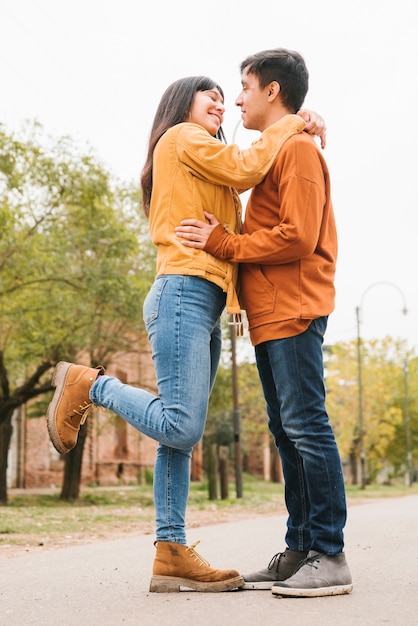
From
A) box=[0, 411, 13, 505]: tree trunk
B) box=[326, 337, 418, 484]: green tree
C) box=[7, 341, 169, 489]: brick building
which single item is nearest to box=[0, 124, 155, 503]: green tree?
box=[0, 411, 13, 505]: tree trunk

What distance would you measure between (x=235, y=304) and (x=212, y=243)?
30 cm

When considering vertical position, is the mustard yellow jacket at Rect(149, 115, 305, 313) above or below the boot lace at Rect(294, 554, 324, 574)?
above

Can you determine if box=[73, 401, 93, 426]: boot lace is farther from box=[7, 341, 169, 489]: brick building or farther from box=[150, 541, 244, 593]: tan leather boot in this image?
box=[7, 341, 169, 489]: brick building

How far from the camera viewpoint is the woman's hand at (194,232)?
4.29m

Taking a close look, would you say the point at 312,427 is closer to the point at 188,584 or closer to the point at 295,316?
the point at 295,316

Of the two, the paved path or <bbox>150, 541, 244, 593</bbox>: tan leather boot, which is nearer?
the paved path

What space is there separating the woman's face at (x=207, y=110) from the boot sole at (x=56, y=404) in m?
1.38

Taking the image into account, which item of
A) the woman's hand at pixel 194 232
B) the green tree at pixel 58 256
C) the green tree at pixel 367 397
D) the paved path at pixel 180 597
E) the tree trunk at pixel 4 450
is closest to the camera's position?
the paved path at pixel 180 597

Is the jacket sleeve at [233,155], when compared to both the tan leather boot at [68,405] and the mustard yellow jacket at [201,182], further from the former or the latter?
the tan leather boot at [68,405]

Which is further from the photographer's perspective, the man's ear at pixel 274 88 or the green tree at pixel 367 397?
the green tree at pixel 367 397

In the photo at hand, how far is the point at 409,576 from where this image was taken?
15.0 feet

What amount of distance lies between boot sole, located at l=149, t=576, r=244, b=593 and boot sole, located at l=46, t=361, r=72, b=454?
0.74 meters

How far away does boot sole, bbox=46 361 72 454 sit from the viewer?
4.33 metres

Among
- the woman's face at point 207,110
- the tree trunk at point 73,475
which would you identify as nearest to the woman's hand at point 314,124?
the woman's face at point 207,110
